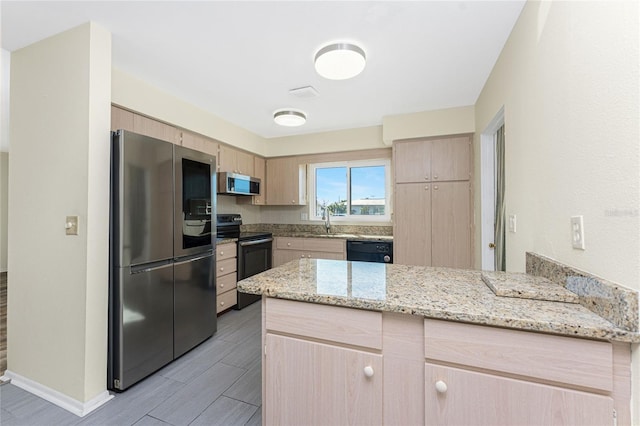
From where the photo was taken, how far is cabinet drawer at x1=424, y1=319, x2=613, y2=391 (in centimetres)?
78

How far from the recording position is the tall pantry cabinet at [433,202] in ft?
10.2

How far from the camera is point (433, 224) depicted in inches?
127

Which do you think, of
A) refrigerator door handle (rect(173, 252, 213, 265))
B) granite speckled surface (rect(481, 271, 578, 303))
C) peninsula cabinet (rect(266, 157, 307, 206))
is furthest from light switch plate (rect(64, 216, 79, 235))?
peninsula cabinet (rect(266, 157, 307, 206))

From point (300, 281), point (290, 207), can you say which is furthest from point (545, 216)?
point (290, 207)

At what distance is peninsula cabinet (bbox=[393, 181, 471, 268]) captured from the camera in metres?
3.11

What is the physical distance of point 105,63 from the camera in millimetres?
1773

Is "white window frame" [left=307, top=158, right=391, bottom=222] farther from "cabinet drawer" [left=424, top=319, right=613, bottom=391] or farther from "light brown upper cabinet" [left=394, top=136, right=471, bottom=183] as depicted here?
"cabinet drawer" [left=424, top=319, right=613, bottom=391]

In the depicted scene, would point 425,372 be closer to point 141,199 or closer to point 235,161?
point 141,199

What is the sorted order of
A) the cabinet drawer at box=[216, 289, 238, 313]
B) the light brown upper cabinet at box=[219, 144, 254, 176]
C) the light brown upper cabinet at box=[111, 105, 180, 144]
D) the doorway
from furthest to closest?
the light brown upper cabinet at box=[219, 144, 254, 176] → the cabinet drawer at box=[216, 289, 238, 313] → the doorway → the light brown upper cabinet at box=[111, 105, 180, 144]

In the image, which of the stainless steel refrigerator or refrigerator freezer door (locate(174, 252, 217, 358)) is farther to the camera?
refrigerator freezer door (locate(174, 252, 217, 358))

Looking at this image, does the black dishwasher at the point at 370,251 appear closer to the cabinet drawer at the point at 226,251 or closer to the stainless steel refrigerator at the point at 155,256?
the cabinet drawer at the point at 226,251

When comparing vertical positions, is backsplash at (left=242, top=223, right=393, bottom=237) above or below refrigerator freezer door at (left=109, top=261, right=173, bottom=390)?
above

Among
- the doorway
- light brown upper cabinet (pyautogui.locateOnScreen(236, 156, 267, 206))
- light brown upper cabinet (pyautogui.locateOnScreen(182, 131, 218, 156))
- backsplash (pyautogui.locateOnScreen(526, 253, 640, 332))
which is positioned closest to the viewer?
backsplash (pyautogui.locateOnScreen(526, 253, 640, 332))

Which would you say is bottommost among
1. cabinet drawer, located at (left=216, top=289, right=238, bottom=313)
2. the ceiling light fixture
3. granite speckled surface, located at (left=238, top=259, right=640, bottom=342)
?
cabinet drawer, located at (left=216, top=289, right=238, bottom=313)
